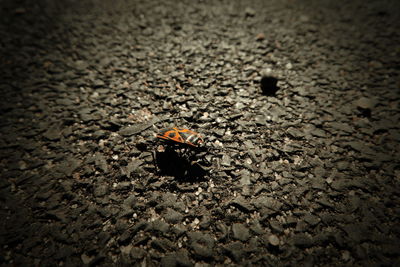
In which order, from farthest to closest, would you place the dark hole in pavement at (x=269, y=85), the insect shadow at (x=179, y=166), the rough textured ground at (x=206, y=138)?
1. the dark hole in pavement at (x=269, y=85)
2. the insect shadow at (x=179, y=166)
3. the rough textured ground at (x=206, y=138)

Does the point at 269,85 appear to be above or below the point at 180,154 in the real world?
above

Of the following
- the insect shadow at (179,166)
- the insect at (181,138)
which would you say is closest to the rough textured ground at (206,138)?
the insect shadow at (179,166)

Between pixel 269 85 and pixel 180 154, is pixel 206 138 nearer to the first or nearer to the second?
pixel 180 154

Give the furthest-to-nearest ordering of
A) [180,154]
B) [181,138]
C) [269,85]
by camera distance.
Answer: [269,85], [180,154], [181,138]

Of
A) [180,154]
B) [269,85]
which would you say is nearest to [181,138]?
[180,154]

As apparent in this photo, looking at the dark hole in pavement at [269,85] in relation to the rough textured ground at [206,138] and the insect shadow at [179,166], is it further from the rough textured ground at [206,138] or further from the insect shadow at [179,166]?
the insect shadow at [179,166]

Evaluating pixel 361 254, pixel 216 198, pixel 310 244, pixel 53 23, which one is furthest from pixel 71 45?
pixel 361 254

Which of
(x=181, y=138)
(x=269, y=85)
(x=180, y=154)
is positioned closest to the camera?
(x=181, y=138)

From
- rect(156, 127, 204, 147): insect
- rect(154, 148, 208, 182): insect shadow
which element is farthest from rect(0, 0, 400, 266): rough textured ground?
rect(156, 127, 204, 147): insect

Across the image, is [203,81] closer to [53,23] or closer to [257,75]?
[257,75]
